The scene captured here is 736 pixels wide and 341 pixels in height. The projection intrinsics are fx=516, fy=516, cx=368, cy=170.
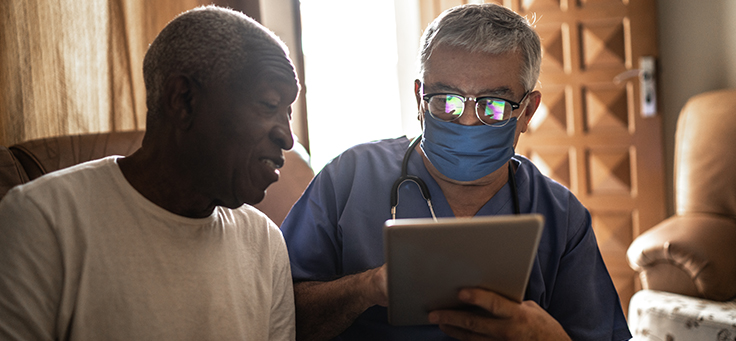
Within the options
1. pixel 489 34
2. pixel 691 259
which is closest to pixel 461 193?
pixel 489 34

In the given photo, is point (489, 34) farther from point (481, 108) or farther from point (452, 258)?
point (452, 258)

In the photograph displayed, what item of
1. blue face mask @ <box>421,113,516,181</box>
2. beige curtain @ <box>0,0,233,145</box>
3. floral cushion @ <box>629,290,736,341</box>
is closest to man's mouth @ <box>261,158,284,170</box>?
blue face mask @ <box>421,113,516,181</box>

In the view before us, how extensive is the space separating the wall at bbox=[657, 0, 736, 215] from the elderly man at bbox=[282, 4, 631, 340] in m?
1.84

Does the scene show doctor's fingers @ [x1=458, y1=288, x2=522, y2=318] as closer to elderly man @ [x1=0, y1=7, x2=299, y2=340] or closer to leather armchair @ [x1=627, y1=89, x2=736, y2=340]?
elderly man @ [x1=0, y1=7, x2=299, y2=340]

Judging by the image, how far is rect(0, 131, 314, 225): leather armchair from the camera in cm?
102

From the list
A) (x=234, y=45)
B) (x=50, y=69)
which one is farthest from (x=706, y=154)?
(x=50, y=69)

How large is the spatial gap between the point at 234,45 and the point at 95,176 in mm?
289

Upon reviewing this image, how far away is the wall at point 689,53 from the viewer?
2475 mm

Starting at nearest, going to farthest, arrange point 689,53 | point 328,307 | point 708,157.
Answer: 1. point 328,307
2. point 708,157
3. point 689,53

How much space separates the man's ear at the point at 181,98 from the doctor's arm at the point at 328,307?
44cm

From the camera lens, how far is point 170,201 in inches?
31.5

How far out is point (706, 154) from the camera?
6.98 ft

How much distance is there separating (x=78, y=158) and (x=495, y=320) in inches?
37.4

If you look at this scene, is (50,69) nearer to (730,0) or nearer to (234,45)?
(234,45)
